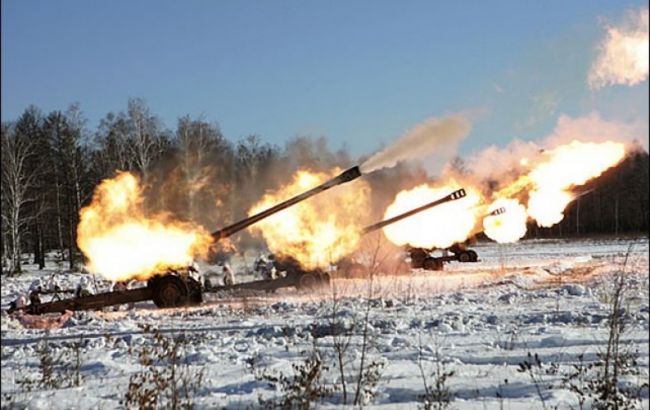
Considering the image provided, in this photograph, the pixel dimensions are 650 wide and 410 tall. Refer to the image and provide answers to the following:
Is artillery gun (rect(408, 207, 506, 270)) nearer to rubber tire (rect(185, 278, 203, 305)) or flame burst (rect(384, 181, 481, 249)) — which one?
flame burst (rect(384, 181, 481, 249))

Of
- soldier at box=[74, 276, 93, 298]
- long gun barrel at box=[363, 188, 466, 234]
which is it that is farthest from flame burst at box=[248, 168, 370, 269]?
soldier at box=[74, 276, 93, 298]

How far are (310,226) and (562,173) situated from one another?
6.94 m

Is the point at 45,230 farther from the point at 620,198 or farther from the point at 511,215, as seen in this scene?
the point at 620,198

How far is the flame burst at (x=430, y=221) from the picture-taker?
22.1m

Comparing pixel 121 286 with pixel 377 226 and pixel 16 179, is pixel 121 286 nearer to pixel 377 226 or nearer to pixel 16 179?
pixel 16 179

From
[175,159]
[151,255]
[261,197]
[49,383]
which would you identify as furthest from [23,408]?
[261,197]

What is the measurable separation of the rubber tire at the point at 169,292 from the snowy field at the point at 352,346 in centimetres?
56

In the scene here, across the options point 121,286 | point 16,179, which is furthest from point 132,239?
point 16,179

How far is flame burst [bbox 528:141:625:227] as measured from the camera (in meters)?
17.7

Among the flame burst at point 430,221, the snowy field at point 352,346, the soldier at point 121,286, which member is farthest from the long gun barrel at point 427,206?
the soldier at point 121,286

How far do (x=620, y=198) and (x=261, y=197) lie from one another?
93.9 feet

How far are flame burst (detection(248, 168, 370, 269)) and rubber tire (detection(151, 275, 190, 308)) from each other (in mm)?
3680

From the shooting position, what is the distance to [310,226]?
1936 cm

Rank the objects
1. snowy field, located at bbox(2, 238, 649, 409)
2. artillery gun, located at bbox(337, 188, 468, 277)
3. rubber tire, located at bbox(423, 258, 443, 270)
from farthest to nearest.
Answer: rubber tire, located at bbox(423, 258, 443, 270)
artillery gun, located at bbox(337, 188, 468, 277)
snowy field, located at bbox(2, 238, 649, 409)
